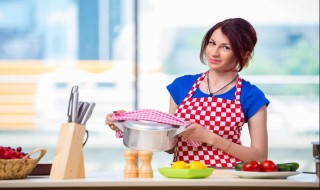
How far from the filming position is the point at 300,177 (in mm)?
2965

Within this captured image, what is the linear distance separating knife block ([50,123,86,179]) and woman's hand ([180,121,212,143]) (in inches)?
15.8

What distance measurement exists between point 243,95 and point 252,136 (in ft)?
0.56

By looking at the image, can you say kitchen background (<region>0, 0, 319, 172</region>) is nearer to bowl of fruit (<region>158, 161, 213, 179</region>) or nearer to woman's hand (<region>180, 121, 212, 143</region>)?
woman's hand (<region>180, 121, 212, 143</region>)

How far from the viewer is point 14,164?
9.37 feet

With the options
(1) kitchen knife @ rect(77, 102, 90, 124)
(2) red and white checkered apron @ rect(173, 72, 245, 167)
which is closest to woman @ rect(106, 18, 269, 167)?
(2) red and white checkered apron @ rect(173, 72, 245, 167)

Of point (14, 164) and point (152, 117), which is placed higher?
Answer: point (152, 117)

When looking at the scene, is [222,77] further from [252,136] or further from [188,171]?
[188,171]

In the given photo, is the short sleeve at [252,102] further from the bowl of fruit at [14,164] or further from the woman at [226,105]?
the bowl of fruit at [14,164]

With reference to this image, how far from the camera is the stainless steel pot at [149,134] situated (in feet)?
9.78

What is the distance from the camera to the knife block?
2.81 m

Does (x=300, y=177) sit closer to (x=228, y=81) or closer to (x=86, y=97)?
(x=228, y=81)

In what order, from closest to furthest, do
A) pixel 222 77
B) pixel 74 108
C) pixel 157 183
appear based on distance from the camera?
1. pixel 157 183
2. pixel 74 108
3. pixel 222 77

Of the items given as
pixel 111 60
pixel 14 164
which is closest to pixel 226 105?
pixel 14 164

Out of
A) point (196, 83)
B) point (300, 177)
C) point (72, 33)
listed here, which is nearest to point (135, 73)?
point (72, 33)
